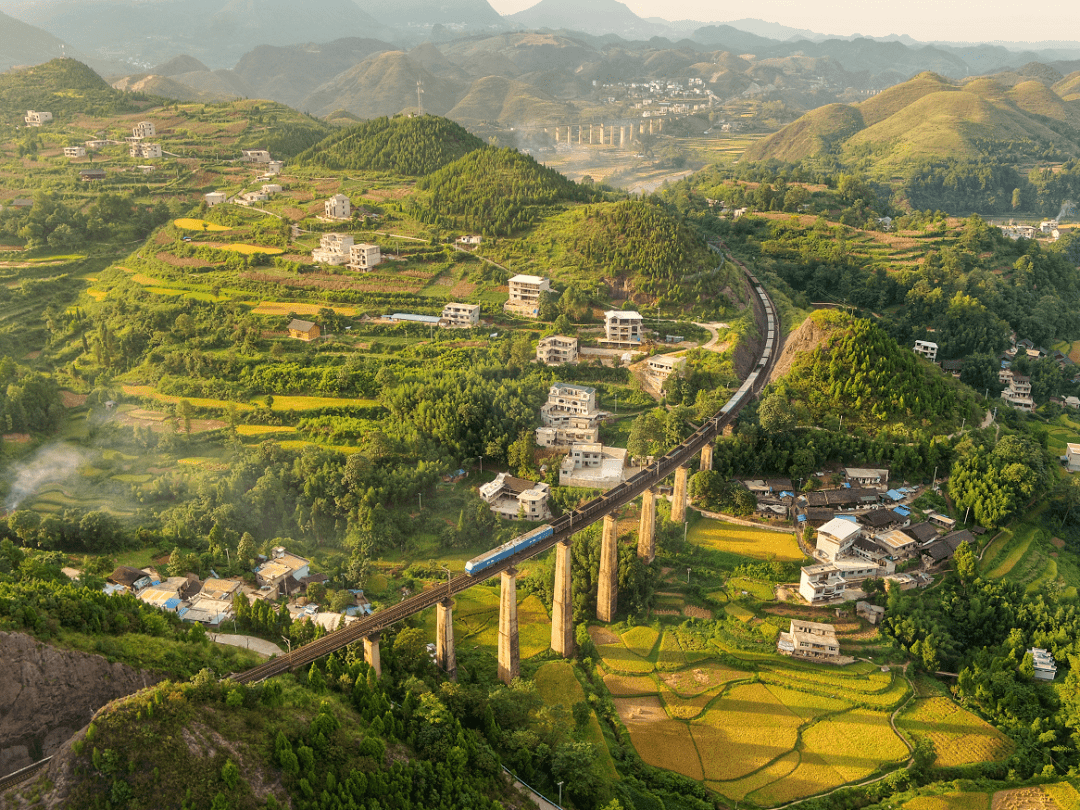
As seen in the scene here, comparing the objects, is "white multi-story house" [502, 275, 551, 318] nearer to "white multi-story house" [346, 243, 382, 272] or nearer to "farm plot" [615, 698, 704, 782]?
"white multi-story house" [346, 243, 382, 272]

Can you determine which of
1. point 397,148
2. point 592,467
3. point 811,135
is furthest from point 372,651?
Result: point 811,135

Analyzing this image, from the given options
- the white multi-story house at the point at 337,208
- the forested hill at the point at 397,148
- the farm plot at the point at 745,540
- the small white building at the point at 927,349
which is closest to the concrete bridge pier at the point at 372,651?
the farm plot at the point at 745,540

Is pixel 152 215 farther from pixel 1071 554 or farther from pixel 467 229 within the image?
pixel 1071 554

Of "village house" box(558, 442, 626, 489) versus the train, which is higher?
the train

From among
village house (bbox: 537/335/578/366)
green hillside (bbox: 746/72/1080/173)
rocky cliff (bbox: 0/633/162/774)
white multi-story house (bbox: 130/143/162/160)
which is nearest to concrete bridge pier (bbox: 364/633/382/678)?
rocky cliff (bbox: 0/633/162/774)

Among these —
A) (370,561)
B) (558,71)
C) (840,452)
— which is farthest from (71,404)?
(558,71)

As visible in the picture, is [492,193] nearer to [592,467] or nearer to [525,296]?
[525,296]
